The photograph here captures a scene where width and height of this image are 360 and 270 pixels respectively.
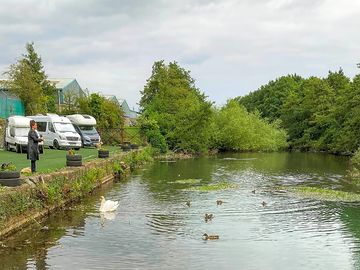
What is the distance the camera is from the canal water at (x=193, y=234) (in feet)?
38.8

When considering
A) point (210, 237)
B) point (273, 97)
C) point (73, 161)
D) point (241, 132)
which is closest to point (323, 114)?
point (241, 132)

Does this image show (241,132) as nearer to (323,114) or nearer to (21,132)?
(323,114)

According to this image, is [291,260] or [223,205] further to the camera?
[223,205]

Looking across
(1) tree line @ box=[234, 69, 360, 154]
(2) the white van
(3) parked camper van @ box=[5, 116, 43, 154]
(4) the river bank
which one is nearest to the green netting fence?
(2) the white van

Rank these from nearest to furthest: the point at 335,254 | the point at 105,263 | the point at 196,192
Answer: the point at 105,263
the point at 335,254
the point at 196,192

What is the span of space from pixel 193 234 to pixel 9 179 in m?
5.44

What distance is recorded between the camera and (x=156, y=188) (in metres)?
25.1

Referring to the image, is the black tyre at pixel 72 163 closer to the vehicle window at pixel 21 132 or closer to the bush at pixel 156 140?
the vehicle window at pixel 21 132

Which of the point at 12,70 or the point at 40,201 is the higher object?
the point at 12,70

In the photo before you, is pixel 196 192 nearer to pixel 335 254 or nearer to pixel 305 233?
pixel 305 233

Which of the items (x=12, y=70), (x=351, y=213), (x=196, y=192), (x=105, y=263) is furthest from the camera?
(x=12, y=70)

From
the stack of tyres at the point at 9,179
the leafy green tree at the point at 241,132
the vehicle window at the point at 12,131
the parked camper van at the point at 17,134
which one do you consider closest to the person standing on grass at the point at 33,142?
the stack of tyres at the point at 9,179

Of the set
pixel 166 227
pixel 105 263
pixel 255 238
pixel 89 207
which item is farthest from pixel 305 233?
pixel 89 207

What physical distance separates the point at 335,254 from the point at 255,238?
7.77 ft
